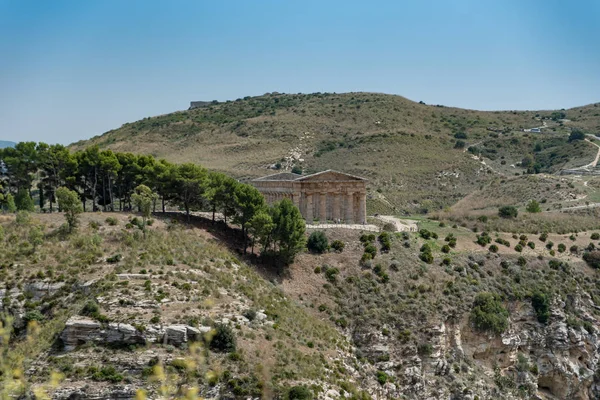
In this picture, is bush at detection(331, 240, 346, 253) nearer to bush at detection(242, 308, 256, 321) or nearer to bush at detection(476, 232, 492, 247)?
bush at detection(476, 232, 492, 247)

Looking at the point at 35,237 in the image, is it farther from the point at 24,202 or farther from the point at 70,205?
the point at 24,202

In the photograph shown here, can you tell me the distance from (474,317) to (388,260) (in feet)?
30.5

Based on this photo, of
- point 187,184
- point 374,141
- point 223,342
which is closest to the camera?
point 223,342

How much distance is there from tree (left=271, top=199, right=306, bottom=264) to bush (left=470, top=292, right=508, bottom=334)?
54.4 ft

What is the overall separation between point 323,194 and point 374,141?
174 ft

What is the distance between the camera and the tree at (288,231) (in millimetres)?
49656

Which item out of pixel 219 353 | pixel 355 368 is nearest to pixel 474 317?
pixel 355 368

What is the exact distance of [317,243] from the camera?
5388 centimetres

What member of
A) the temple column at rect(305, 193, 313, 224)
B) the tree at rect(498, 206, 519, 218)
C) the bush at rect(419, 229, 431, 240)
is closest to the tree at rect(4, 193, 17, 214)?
the temple column at rect(305, 193, 313, 224)

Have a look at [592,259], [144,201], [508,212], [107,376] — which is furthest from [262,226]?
[592,259]

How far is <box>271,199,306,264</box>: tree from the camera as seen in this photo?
163 ft

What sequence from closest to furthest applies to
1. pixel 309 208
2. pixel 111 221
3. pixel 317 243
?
1. pixel 111 221
2. pixel 317 243
3. pixel 309 208

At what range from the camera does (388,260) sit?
53.8 meters

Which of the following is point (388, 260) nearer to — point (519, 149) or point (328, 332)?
point (328, 332)
